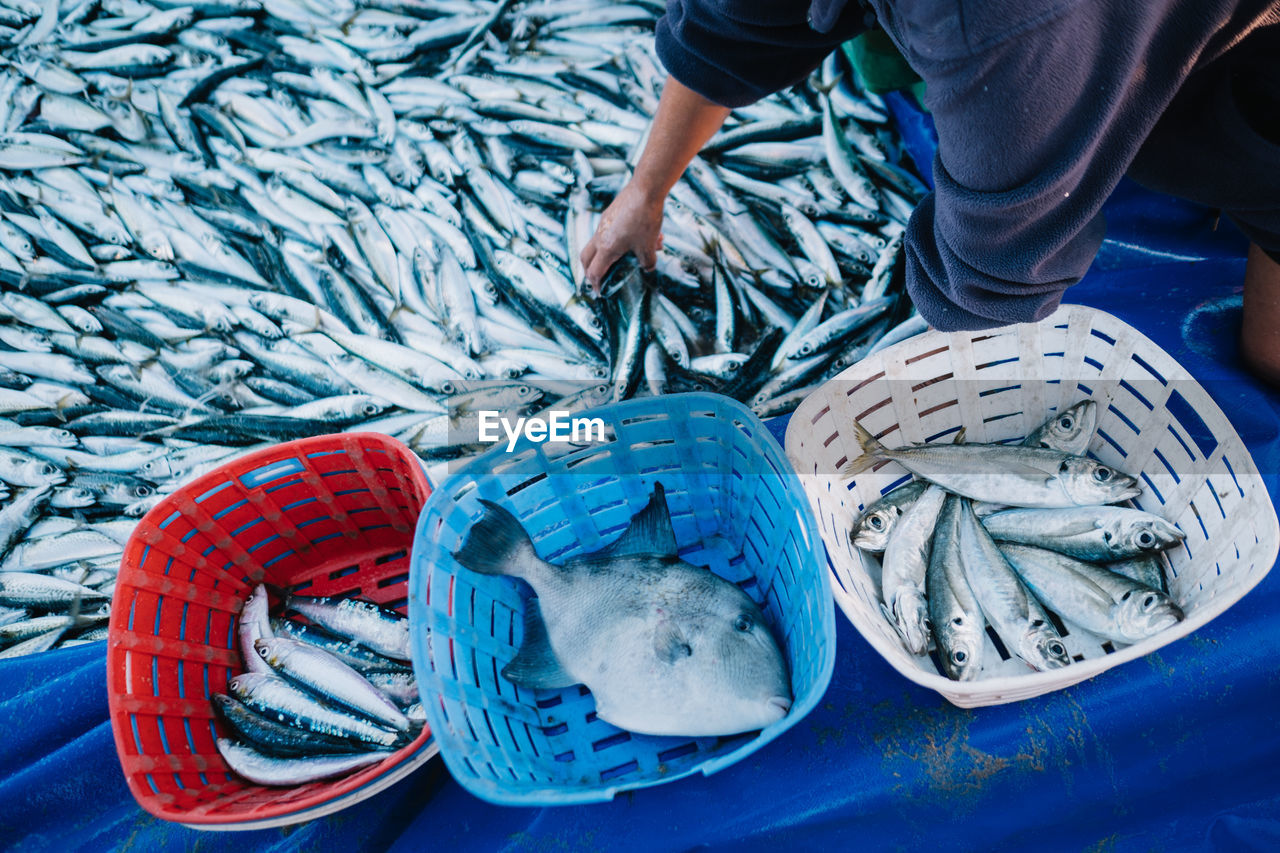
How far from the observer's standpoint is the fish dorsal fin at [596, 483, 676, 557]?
5.26 feet

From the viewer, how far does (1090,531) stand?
1593mm

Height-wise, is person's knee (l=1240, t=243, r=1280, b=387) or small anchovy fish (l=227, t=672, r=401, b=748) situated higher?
person's knee (l=1240, t=243, r=1280, b=387)

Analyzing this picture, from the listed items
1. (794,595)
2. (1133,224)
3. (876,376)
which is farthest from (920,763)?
(1133,224)

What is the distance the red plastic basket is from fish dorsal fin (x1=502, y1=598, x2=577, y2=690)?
228 millimetres

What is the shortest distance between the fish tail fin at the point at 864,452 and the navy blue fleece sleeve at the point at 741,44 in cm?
88

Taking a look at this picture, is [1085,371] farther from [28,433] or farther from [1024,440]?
[28,433]

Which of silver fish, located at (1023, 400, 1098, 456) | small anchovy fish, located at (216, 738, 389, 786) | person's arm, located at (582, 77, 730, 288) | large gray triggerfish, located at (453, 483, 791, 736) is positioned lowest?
small anchovy fish, located at (216, 738, 389, 786)

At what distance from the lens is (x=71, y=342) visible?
2.45m

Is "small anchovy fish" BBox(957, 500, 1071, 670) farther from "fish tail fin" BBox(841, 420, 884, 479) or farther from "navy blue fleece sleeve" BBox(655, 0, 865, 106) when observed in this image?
"navy blue fleece sleeve" BBox(655, 0, 865, 106)

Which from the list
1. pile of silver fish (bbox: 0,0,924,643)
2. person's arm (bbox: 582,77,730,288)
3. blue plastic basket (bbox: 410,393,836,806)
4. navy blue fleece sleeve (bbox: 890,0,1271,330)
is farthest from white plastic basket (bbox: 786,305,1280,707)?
person's arm (bbox: 582,77,730,288)

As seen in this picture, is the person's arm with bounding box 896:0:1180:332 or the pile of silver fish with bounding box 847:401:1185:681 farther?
the pile of silver fish with bounding box 847:401:1185:681

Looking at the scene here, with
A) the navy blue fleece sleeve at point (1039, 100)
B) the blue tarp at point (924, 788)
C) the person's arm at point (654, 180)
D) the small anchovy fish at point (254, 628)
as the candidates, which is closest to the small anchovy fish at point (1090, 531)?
the blue tarp at point (924, 788)

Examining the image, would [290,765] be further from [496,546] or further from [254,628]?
[496,546]

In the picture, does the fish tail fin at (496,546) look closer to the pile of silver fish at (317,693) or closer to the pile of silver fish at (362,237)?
the pile of silver fish at (317,693)
